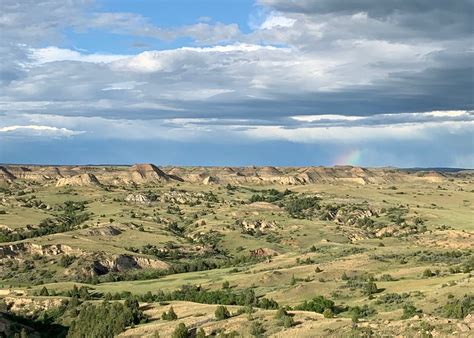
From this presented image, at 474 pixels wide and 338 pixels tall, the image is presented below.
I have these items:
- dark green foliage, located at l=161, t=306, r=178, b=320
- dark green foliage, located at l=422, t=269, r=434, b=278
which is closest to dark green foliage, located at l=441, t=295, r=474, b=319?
dark green foliage, located at l=422, t=269, r=434, b=278

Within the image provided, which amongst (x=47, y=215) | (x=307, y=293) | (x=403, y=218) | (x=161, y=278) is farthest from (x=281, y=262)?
(x=47, y=215)

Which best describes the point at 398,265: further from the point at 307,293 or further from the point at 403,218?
the point at 403,218

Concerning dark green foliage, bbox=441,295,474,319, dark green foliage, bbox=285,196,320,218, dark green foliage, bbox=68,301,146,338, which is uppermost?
dark green foliage, bbox=441,295,474,319

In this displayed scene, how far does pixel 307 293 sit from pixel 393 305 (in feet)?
45.7

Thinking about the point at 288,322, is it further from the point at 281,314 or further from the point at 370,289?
the point at 370,289

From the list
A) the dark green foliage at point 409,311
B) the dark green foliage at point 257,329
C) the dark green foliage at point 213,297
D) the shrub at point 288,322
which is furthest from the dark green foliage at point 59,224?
the dark green foliage at point 409,311

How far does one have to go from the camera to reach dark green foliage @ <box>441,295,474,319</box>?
5138cm

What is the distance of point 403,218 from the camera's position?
529 feet

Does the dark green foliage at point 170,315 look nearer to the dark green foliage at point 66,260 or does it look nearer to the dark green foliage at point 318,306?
the dark green foliage at point 318,306

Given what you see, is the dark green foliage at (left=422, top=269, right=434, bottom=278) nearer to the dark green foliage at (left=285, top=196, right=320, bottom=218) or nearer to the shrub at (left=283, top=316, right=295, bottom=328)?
the shrub at (left=283, top=316, right=295, bottom=328)

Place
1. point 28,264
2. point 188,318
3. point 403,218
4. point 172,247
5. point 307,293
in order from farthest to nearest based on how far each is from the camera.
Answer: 1. point 403,218
2. point 172,247
3. point 28,264
4. point 307,293
5. point 188,318

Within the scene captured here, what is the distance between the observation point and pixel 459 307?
5188cm

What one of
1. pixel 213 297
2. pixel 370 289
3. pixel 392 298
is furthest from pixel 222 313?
pixel 370 289

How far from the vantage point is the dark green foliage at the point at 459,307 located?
51.4 meters
